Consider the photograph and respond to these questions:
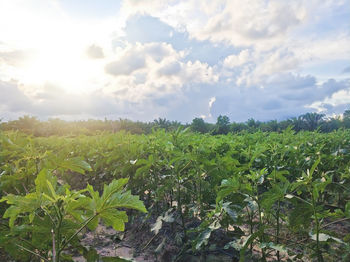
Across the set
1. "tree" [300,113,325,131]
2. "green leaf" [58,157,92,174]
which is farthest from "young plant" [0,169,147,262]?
"tree" [300,113,325,131]

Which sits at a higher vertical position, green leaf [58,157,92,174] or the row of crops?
green leaf [58,157,92,174]

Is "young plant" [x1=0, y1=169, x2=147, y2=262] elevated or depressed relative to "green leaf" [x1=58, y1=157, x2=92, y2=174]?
depressed

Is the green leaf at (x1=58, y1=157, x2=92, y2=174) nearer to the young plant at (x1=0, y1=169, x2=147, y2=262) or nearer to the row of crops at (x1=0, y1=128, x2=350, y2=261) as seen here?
the row of crops at (x1=0, y1=128, x2=350, y2=261)

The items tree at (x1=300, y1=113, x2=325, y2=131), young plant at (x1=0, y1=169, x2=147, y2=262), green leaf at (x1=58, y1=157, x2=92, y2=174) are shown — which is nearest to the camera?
young plant at (x1=0, y1=169, x2=147, y2=262)

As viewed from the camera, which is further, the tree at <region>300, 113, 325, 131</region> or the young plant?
the tree at <region>300, 113, 325, 131</region>

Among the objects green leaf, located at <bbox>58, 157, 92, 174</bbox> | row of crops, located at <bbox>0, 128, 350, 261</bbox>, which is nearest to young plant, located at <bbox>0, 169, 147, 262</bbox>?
row of crops, located at <bbox>0, 128, 350, 261</bbox>

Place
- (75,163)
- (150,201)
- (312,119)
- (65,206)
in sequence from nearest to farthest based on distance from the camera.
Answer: (65,206) → (75,163) → (150,201) → (312,119)

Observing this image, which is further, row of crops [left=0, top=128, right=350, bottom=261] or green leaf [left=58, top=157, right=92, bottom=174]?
green leaf [left=58, top=157, right=92, bottom=174]

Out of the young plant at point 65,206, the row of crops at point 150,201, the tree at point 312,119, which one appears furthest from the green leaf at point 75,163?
the tree at point 312,119

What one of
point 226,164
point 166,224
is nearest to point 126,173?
point 166,224

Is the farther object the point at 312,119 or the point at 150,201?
the point at 312,119

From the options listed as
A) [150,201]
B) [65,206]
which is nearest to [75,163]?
[65,206]

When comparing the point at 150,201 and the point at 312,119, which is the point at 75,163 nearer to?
the point at 150,201

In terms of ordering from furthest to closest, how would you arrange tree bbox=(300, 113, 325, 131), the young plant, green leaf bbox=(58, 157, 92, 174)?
tree bbox=(300, 113, 325, 131) < green leaf bbox=(58, 157, 92, 174) < the young plant
